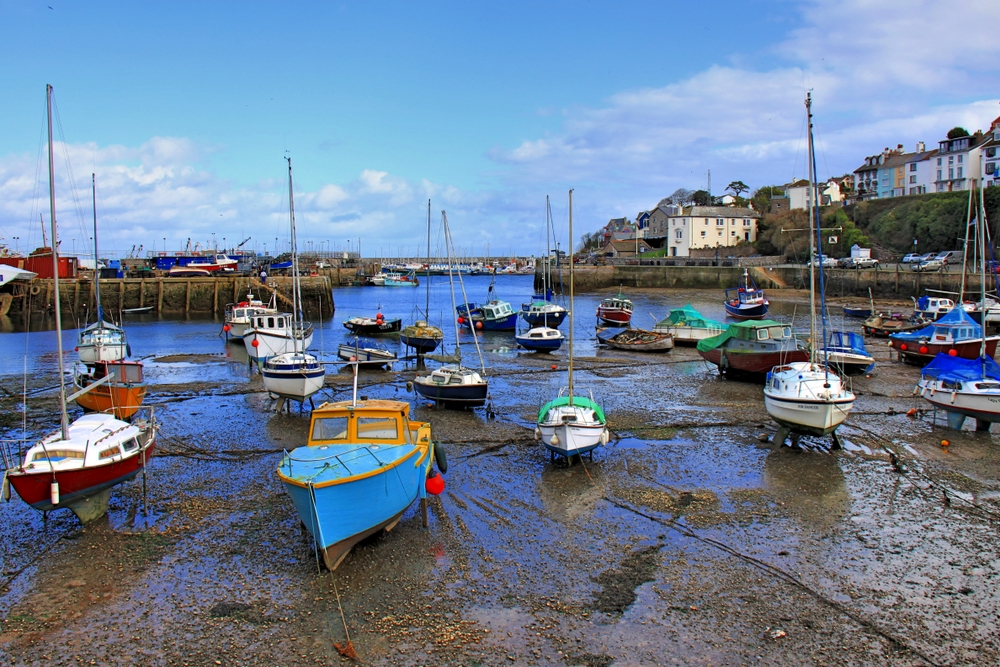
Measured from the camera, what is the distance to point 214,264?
281 feet

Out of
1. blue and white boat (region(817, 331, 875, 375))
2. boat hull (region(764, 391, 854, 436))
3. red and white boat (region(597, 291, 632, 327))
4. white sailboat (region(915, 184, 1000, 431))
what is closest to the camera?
boat hull (region(764, 391, 854, 436))

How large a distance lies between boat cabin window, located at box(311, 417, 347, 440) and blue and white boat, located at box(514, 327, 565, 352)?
25323 mm

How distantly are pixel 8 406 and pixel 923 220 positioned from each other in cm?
8611

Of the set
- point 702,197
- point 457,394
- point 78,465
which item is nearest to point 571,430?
point 457,394

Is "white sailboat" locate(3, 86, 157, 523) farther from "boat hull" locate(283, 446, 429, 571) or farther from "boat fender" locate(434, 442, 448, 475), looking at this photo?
"boat fender" locate(434, 442, 448, 475)

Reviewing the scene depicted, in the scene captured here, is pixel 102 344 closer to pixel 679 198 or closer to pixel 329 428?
pixel 329 428

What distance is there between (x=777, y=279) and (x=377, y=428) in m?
73.5

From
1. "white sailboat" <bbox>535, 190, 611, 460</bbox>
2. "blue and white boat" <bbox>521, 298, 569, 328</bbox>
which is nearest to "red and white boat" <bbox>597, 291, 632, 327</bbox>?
"blue and white boat" <bbox>521, 298, 569, 328</bbox>

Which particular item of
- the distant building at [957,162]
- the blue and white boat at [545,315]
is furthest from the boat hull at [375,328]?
the distant building at [957,162]

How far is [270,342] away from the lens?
1356 inches

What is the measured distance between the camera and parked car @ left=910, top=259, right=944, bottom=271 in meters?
64.3

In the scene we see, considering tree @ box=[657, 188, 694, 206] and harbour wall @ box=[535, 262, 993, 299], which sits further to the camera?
tree @ box=[657, 188, 694, 206]

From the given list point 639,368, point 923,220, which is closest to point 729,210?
point 923,220

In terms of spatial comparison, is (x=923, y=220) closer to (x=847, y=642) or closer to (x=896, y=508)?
(x=896, y=508)
